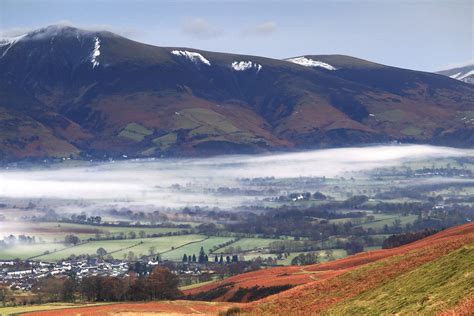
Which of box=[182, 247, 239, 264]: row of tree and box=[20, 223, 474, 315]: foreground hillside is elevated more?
box=[20, 223, 474, 315]: foreground hillside

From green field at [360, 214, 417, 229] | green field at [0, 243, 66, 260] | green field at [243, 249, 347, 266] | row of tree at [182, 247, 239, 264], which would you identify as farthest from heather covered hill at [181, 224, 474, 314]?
green field at [360, 214, 417, 229]

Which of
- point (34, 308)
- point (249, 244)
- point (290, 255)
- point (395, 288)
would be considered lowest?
point (290, 255)

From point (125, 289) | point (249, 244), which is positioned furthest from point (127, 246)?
point (125, 289)

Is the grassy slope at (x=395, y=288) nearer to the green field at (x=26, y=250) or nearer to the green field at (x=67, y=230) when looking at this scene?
the green field at (x=26, y=250)

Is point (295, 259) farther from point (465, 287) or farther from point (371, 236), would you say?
point (465, 287)

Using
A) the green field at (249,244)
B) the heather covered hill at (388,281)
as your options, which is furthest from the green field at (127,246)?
the heather covered hill at (388,281)

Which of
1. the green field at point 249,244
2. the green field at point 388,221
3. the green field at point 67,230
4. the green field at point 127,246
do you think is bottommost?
the green field at point 249,244

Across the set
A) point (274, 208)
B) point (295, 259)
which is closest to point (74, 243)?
point (295, 259)

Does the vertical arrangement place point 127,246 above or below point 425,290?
below

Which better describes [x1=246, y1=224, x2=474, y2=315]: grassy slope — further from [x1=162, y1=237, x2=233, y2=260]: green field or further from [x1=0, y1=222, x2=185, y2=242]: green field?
[x1=0, y1=222, x2=185, y2=242]: green field

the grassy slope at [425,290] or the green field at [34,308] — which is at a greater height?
the grassy slope at [425,290]

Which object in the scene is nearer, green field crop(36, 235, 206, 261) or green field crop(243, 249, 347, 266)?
green field crop(243, 249, 347, 266)

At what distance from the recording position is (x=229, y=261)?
386 feet

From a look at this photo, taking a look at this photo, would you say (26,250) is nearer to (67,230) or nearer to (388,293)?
(67,230)
